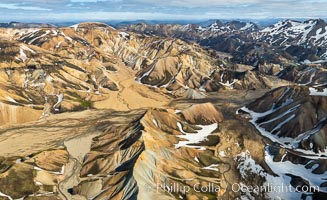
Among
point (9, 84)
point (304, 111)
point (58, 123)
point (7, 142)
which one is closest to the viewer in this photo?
A: point (7, 142)

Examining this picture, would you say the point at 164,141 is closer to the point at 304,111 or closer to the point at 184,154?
the point at 184,154

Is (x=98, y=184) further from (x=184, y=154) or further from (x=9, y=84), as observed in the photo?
(x=9, y=84)

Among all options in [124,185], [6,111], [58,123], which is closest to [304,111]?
[124,185]

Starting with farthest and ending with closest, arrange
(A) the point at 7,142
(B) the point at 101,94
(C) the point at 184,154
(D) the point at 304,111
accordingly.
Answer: (B) the point at 101,94, (D) the point at 304,111, (A) the point at 7,142, (C) the point at 184,154

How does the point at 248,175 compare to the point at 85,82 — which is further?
the point at 85,82

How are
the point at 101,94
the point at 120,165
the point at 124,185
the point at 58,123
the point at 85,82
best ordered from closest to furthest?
the point at 124,185, the point at 120,165, the point at 58,123, the point at 101,94, the point at 85,82

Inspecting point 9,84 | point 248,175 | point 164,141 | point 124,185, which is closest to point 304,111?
point 248,175

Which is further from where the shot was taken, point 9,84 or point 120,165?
point 9,84

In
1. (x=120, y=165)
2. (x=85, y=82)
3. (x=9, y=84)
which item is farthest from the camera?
(x=85, y=82)

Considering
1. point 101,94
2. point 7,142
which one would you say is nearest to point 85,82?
point 101,94
